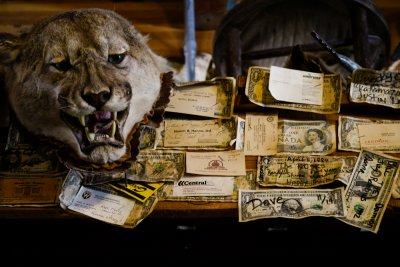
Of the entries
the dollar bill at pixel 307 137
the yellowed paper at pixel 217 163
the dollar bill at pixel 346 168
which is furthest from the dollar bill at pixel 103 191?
the dollar bill at pixel 346 168

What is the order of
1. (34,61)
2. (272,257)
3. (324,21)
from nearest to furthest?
(34,61)
(272,257)
(324,21)

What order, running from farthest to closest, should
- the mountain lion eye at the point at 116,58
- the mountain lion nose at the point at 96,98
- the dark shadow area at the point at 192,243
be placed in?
the dark shadow area at the point at 192,243, the mountain lion eye at the point at 116,58, the mountain lion nose at the point at 96,98

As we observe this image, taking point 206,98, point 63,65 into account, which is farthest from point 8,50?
point 206,98

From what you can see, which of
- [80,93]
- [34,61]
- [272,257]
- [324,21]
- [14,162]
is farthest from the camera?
[324,21]

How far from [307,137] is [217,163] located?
285 millimetres

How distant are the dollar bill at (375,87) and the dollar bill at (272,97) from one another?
49 mm

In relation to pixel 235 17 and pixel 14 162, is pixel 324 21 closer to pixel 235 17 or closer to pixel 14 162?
pixel 235 17

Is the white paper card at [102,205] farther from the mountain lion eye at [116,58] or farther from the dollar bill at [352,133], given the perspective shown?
the dollar bill at [352,133]

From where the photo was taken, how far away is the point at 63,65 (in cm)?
113

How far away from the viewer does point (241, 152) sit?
129 centimetres

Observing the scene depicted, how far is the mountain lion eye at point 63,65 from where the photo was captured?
1.12 m

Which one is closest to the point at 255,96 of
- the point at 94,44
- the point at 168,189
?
the point at 168,189

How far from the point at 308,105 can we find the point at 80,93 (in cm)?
66

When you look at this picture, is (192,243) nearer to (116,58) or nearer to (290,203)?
(290,203)
